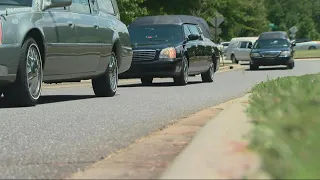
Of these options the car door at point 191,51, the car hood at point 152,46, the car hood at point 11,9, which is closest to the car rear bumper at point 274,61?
the car door at point 191,51

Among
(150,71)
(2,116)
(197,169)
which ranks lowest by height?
(150,71)

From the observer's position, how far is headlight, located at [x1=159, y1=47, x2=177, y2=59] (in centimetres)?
1875

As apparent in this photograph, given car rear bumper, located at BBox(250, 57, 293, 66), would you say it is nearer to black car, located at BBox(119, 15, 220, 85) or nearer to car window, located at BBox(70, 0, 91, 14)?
black car, located at BBox(119, 15, 220, 85)

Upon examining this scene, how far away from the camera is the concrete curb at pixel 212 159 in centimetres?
382

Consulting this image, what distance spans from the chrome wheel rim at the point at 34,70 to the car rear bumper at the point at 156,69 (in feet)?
Result: 26.4

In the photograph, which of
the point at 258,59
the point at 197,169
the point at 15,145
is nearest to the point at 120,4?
the point at 258,59

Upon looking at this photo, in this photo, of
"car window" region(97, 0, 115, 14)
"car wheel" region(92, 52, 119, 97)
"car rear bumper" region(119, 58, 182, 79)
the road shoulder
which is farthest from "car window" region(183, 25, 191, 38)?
the road shoulder

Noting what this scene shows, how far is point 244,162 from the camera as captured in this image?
390cm

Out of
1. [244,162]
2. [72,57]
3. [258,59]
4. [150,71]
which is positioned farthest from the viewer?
[258,59]

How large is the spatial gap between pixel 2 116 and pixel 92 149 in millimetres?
3115

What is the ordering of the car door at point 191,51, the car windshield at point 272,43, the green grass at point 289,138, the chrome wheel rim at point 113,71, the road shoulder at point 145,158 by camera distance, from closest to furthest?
the green grass at point 289,138
the road shoulder at point 145,158
the chrome wheel rim at point 113,71
the car door at point 191,51
the car windshield at point 272,43

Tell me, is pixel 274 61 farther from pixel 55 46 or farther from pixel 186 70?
pixel 55 46

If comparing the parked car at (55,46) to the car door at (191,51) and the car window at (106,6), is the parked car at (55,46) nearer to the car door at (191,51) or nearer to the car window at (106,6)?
the car window at (106,6)

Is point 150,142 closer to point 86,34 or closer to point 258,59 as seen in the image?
point 86,34
